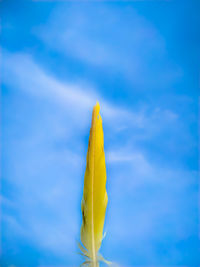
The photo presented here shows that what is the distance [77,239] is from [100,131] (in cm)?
73

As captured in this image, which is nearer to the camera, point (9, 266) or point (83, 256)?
point (83, 256)

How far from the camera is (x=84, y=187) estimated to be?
1805mm

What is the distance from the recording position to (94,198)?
179 centimetres

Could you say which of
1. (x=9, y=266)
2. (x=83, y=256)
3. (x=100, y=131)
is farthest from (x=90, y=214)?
(x=9, y=266)

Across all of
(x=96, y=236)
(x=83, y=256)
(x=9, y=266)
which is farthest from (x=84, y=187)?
(x=9, y=266)

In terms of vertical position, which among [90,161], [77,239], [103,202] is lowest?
[77,239]

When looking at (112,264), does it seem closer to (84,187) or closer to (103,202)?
(103,202)

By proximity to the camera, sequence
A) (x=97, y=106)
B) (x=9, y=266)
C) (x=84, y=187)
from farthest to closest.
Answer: (x=9, y=266), (x=84, y=187), (x=97, y=106)

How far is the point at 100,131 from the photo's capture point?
67.3 inches

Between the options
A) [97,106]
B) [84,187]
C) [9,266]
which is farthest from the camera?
[9,266]

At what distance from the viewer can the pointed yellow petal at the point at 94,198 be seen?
5.71 feet

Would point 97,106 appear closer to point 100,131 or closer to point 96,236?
point 100,131

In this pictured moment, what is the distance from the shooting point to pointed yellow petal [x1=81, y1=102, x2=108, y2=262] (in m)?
1.74

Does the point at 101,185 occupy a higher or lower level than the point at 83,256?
higher
